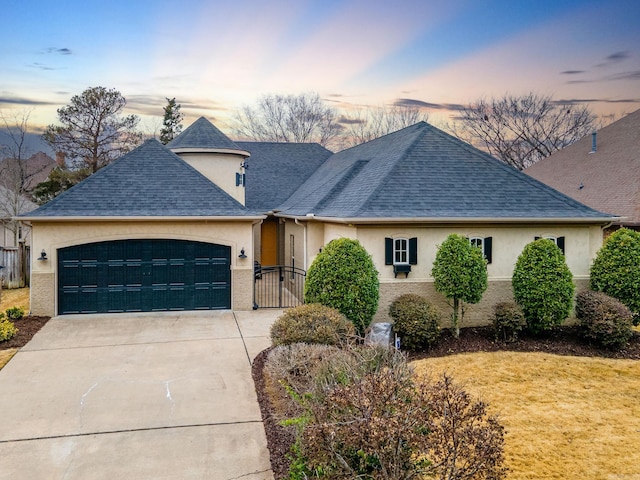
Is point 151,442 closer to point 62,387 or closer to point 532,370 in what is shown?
point 62,387

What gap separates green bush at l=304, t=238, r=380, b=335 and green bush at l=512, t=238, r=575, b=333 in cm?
386

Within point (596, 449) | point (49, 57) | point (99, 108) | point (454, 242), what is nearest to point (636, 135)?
point (454, 242)

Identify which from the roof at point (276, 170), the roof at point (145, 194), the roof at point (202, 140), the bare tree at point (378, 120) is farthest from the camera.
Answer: the bare tree at point (378, 120)

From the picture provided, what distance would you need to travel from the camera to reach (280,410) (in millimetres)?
7180

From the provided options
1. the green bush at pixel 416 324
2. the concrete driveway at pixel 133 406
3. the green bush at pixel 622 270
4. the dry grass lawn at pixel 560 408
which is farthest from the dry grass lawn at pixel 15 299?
the green bush at pixel 622 270

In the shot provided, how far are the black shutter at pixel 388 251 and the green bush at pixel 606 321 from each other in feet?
16.5

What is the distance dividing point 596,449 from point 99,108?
33.0 metres

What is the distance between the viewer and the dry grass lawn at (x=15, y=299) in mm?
15281

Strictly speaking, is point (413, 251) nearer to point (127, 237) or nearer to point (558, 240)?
point (558, 240)

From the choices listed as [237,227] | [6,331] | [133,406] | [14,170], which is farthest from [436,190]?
[14,170]

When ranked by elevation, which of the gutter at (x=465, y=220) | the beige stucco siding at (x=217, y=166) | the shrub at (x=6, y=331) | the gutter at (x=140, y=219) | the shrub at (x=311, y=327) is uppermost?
the beige stucco siding at (x=217, y=166)

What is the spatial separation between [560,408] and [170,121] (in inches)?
1536

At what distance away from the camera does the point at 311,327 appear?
923cm

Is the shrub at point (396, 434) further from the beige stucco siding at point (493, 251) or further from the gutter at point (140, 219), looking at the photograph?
the gutter at point (140, 219)
